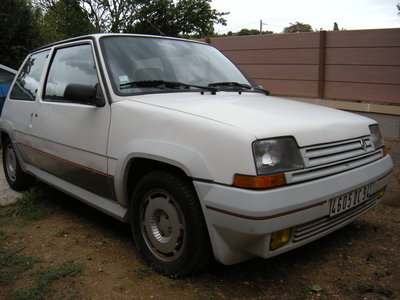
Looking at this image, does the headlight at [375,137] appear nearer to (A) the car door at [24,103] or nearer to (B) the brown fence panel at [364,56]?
(B) the brown fence panel at [364,56]

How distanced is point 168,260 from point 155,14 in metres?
25.3

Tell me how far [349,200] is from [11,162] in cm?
419

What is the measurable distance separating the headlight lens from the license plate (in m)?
0.39

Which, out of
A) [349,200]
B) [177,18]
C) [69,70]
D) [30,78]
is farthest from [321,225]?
[177,18]

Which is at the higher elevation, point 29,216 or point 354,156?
point 354,156

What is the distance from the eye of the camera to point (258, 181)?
2072mm

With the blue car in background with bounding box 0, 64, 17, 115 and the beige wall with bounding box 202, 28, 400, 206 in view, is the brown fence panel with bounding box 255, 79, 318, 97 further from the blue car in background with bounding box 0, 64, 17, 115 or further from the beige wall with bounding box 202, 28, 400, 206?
the blue car in background with bounding box 0, 64, 17, 115

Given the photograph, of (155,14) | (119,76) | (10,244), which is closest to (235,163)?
(119,76)

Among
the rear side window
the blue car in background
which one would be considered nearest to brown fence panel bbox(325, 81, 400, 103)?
the blue car in background

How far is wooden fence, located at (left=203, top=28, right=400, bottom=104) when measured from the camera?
16.9 ft

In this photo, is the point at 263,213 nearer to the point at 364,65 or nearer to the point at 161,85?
the point at 161,85

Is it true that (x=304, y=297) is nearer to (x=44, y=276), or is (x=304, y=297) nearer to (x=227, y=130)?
(x=227, y=130)

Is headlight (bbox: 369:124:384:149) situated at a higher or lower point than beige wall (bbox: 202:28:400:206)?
lower

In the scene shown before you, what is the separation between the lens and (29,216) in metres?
3.99
